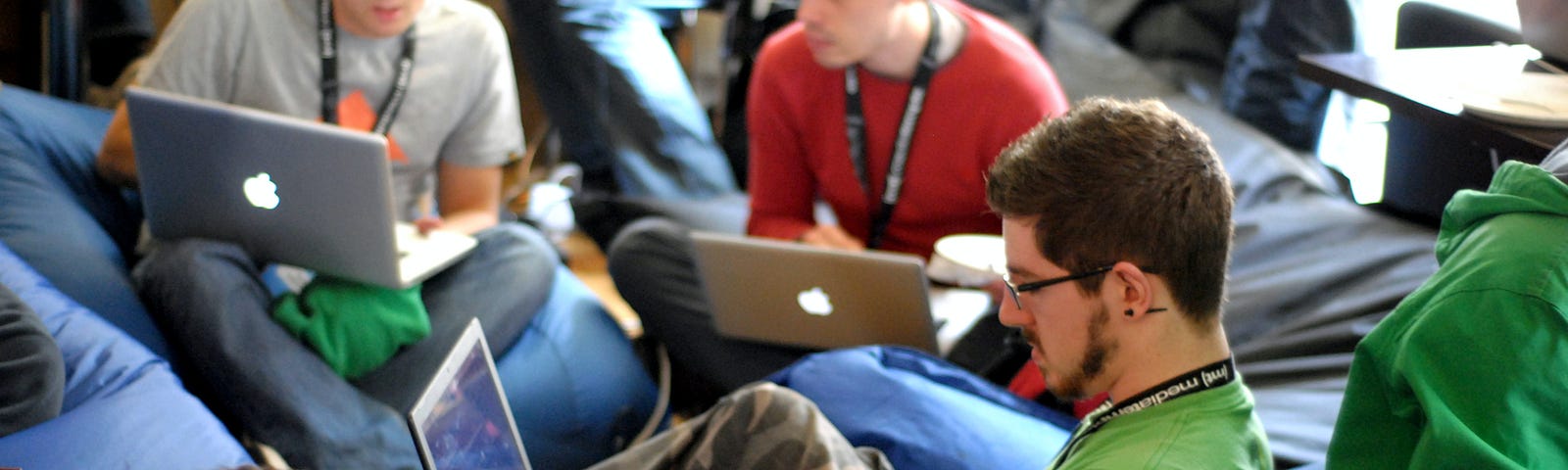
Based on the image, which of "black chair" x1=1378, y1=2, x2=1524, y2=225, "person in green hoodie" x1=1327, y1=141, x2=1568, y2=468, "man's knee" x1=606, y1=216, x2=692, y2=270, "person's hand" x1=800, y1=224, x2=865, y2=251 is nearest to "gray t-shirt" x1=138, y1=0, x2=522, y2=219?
"man's knee" x1=606, y1=216, x2=692, y2=270

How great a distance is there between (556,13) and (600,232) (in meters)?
0.48

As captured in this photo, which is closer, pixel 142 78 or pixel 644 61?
pixel 142 78

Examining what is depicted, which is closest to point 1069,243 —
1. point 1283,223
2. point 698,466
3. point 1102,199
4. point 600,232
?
point 1102,199

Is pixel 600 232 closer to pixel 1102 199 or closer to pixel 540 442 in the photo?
pixel 540 442

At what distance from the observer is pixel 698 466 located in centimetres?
146

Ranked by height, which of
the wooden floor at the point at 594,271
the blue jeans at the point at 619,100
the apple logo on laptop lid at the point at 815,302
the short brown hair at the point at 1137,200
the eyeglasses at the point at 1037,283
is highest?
the short brown hair at the point at 1137,200

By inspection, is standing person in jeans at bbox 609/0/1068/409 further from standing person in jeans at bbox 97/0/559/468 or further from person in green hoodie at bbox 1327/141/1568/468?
person in green hoodie at bbox 1327/141/1568/468

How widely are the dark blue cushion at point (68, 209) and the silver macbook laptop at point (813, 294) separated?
0.79 metres

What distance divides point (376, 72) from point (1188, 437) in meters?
1.48

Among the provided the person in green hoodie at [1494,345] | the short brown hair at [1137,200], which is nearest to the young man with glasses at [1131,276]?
the short brown hair at [1137,200]

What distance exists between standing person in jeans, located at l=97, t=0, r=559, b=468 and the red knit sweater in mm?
407

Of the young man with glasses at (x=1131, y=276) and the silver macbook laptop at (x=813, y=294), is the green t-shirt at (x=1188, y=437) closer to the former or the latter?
the young man with glasses at (x=1131, y=276)

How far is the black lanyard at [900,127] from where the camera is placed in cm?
214

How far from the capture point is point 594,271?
3254 mm
